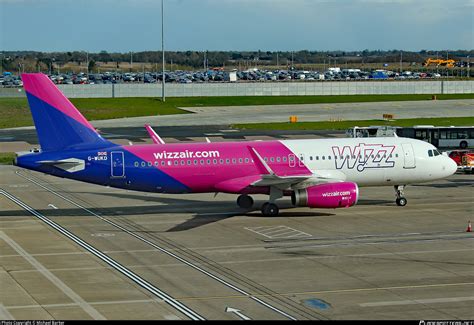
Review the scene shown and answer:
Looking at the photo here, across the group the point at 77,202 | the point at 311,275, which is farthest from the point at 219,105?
the point at 311,275

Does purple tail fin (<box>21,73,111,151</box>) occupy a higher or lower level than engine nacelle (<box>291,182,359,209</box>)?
higher

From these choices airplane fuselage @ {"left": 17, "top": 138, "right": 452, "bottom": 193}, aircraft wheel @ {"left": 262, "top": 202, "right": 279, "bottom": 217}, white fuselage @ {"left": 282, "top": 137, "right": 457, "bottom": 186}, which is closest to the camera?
airplane fuselage @ {"left": 17, "top": 138, "right": 452, "bottom": 193}

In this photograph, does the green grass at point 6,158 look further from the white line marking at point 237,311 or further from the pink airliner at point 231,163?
the white line marking at point 237,311

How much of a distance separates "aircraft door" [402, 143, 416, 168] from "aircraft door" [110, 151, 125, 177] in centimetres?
1728

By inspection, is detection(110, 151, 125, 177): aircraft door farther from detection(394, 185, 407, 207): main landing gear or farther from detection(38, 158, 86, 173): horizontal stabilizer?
detection(394, 185, 407, 207): main landing gear

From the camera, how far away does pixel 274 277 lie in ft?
116

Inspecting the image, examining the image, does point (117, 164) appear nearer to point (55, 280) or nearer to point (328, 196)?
point (328, 196)

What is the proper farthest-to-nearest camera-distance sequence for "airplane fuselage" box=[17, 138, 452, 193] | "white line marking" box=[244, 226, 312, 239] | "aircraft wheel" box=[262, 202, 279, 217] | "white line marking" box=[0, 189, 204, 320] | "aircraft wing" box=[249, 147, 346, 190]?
"aircraft wheel" box=[262, 202, 279, 217] < "airplane fuselage" box=[17, 138, 452, 193] < "aircraft wing" box=[249, 147, 346, 190] < "white line marking" box=[244, 226, 312, 239] < "white line marking" box=[0, 189, 204, 320]

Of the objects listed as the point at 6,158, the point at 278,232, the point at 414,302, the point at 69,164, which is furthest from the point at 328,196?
the point at 6,158

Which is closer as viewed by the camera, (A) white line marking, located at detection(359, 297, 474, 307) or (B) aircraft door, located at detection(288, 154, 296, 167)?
(A) white line marking, located at detection(359, 297, 474, 307)

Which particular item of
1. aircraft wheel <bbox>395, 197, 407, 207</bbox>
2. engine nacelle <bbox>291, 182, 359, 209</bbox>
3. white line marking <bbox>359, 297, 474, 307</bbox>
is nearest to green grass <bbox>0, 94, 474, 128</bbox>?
aircraft wheel <bbox>395, 197, 407, 207</bbox>

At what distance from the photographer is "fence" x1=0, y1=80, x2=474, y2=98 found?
163250 mm

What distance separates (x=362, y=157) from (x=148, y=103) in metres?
99.9

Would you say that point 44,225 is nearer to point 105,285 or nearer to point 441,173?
point 105,285
